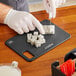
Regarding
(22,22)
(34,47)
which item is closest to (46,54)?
(34,47)

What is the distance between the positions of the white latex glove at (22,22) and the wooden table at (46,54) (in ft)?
0.11

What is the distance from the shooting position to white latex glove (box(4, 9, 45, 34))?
905 millimetres

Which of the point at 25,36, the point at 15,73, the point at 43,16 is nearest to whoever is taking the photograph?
the point at 15,73

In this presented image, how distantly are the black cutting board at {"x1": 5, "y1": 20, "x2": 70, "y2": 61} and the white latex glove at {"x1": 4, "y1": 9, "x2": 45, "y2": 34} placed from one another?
4 cm

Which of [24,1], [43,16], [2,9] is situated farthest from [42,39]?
[24,1]

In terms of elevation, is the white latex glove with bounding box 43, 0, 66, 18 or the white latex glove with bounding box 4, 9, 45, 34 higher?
the white latex glove with bounding box 43, 0, 66, 18

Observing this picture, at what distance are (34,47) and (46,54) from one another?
0.06 metres

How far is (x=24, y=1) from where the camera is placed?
1.18 meters

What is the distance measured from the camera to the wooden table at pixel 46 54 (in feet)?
2.37

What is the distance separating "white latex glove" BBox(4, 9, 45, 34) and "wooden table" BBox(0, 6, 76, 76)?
0.03 m

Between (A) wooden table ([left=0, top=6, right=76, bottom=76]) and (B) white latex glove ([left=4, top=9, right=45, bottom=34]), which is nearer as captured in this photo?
(A) wooden table ([left=0, top=6, right=76, bottom=76])

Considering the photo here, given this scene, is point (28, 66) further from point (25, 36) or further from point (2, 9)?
point (2, 9)

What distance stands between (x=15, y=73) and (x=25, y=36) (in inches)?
11.2

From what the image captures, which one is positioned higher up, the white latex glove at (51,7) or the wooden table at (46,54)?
the white latex glove at (51,7)
